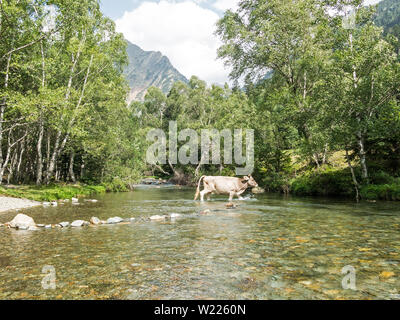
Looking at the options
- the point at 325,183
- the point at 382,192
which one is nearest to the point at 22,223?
the point at 382,192

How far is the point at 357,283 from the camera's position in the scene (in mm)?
4168

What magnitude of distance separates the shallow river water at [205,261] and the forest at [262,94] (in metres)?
13.4

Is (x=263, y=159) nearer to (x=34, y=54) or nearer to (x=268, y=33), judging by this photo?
(x=268, y=33)

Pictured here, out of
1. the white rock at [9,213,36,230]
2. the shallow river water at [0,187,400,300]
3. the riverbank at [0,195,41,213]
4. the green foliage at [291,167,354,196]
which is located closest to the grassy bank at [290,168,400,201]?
the green foliage at [291,167,354,196]

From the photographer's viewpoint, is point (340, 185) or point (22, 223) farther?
point (340, 185)

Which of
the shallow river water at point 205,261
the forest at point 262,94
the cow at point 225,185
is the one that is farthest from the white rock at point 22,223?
the forest at point 262,94

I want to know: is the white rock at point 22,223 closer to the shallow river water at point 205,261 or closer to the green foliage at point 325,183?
the shallow river water at point 205,261

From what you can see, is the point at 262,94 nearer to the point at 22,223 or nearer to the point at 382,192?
the point at 382,192

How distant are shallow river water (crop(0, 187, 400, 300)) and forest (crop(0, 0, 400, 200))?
13.4 metres

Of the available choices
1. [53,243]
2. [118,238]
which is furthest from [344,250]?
[53,243]

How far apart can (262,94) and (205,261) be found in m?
38.4

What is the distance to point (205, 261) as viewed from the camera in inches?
212

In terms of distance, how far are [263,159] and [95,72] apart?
895 inches

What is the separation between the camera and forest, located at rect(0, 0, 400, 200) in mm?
19406
